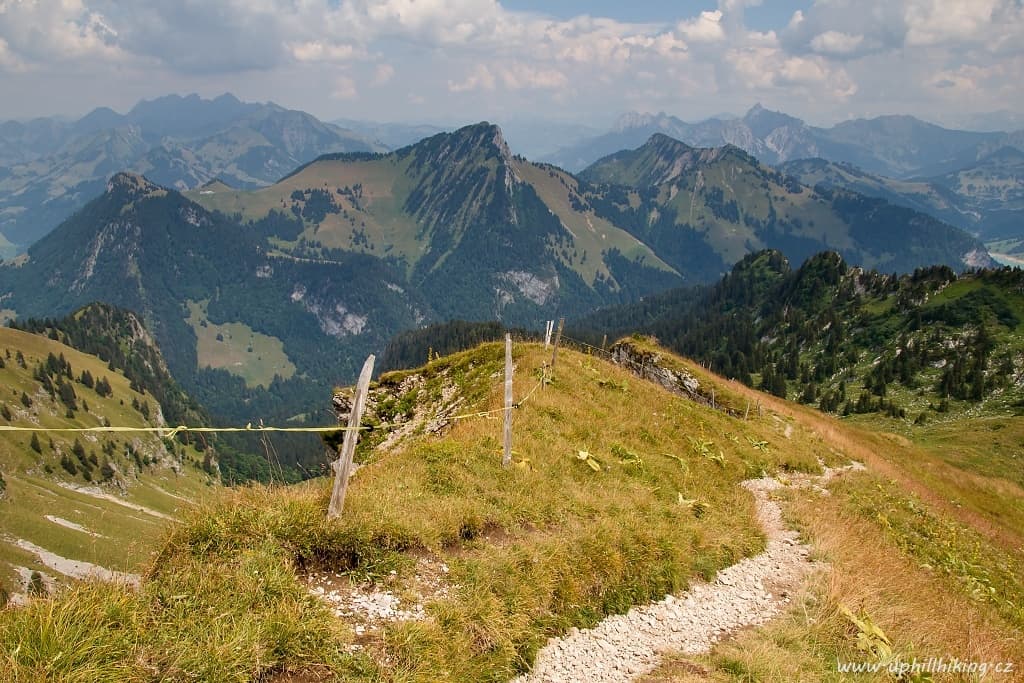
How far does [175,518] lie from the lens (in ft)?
33.9

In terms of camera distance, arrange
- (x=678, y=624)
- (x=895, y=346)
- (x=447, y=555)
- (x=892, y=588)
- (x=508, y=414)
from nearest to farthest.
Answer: (x=447, y=555)
(x=678, y=624)
(x=892, y=588)
(x=508, y=414)
(x=895, y=346)

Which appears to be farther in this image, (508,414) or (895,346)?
(895,346)

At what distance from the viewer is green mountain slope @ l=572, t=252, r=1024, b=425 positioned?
9406 centimetres

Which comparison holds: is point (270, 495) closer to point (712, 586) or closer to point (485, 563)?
point (485, 563)

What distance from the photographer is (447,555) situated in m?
12.0

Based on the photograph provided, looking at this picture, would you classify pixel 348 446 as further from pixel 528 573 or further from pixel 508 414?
pixel 508 414

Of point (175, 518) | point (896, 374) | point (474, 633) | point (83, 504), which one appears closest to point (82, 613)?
point (175, 518)

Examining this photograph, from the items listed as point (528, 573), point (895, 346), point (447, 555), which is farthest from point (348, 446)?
point (895, 346)

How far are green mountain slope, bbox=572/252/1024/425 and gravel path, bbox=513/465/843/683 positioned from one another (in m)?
88.2

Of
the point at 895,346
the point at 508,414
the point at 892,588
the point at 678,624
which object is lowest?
the point at 895,346

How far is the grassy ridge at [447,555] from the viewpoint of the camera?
7.67 m

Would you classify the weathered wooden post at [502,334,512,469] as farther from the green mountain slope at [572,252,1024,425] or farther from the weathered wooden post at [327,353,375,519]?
the green mountain slope at [572,252,1024,425]

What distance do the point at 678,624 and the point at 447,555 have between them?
5.57 metres

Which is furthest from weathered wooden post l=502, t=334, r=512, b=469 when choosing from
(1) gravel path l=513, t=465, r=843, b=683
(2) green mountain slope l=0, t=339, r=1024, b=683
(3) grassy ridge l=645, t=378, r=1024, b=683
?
(3) grassy ridge l=645, t=378, r=1024, b=683
